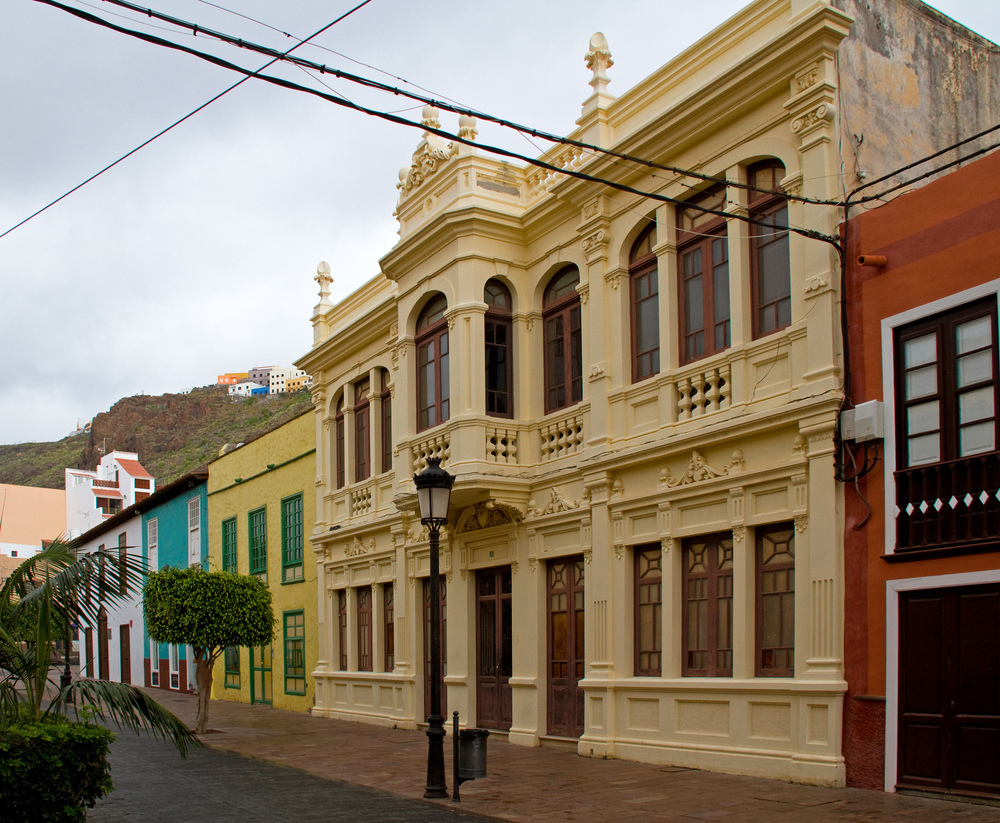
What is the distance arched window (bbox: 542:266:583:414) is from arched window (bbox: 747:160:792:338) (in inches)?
139

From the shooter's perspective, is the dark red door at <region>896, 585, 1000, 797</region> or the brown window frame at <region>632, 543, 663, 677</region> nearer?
the dark red door at <region>896, 585, 1000, 797</region>

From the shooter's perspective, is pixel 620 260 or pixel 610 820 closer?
pixel 610 820

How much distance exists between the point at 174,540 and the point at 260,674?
27.3 ft

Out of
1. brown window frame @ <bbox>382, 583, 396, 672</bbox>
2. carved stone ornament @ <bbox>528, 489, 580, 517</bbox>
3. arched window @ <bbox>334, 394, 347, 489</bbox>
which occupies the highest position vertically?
arched window @ <bbox>334, 394, 347, 489</bbox>

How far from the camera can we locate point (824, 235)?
37.8ft

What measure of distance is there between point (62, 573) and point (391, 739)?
9.53 metres

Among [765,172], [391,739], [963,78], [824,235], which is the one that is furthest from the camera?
A: [391,739]

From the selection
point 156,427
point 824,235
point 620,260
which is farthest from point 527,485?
Result: point 156,427

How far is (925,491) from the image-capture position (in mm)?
10398

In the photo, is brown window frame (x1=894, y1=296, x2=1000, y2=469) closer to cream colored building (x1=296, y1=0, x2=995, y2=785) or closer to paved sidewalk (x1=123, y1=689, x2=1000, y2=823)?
cream colored building (x1=296, y1=0, x2=995, y2=785)

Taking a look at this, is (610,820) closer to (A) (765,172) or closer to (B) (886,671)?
(B) (886,671)

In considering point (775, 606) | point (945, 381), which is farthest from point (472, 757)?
point (945, 381)

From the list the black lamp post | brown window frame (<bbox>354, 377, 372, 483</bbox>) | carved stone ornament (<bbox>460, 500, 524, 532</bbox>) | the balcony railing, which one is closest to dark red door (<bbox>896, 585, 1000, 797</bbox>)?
the balcony railing

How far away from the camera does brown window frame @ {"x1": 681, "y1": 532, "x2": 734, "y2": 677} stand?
12812 millimetres
